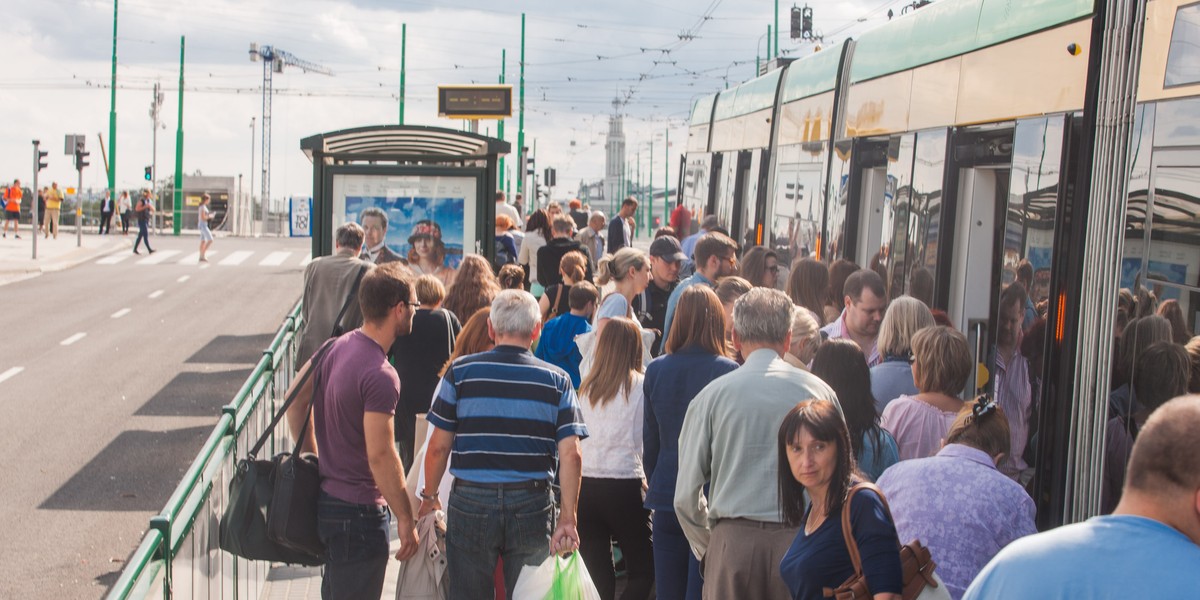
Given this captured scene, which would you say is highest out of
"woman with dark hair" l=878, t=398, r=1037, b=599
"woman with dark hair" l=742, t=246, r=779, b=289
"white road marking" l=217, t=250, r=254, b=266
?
"woman with dark hair" l=742, t=246, r=779, b=289

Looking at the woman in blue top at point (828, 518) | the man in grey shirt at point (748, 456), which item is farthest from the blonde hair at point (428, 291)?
the woman in blue top at point (828, 518)

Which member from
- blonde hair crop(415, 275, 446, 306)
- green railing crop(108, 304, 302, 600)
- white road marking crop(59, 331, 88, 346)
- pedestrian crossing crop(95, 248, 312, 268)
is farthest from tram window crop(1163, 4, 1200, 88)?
pedestrian crossing crop(95, 248, 312, 268)

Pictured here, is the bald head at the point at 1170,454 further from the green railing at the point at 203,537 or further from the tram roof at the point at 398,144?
the tram roof at the point at 398,144

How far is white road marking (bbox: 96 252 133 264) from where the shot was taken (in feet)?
119

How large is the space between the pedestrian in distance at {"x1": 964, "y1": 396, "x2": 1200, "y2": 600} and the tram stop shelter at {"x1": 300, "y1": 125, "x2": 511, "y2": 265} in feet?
35.7

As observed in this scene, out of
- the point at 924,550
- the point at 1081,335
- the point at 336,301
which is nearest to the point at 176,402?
the point at 336,301

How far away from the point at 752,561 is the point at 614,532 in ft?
6.03

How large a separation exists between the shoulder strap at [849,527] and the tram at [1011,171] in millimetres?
1749

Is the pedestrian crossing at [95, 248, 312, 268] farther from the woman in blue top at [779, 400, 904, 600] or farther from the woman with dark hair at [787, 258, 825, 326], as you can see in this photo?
the woman in blue top at [779, 400, 904, 600]

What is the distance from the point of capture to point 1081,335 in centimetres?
593

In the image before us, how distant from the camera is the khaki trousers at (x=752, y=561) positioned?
16.5ft

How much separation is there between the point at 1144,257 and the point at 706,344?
1.81 metres

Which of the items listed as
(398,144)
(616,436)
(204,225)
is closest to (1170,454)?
(616,436)

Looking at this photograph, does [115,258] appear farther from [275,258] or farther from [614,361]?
[614,361]
